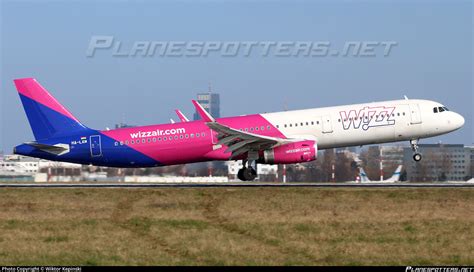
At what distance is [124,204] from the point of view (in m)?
36.9

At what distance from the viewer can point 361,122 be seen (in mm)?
48469

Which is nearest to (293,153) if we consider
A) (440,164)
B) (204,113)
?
(204,113)

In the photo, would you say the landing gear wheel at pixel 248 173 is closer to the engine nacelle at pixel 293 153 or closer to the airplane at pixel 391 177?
the engine nacelle at pixel 293 153

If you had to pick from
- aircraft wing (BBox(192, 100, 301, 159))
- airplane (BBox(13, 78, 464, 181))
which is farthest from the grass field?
airplane (BBox(13, 78, 464, 181))

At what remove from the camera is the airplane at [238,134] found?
48.1 metres

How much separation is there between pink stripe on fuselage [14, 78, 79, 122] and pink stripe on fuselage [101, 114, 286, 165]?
153 inches

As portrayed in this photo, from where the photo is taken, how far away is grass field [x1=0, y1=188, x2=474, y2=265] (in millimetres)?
24859

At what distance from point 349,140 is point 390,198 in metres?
11.8

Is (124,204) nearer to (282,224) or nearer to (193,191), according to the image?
(193,191)

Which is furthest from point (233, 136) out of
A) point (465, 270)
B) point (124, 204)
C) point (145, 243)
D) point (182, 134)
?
point (465, 270)

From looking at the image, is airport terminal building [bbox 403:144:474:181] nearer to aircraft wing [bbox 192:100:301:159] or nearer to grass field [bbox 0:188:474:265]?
aircraft wing [bbox 192:100:301:159]

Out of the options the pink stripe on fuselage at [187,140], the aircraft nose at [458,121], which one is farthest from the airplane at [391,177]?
the pink stripe on fuselage at [187,140]

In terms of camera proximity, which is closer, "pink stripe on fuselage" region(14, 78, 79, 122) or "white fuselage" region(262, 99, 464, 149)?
"white fuselage" region(262, 99, 464, 149)

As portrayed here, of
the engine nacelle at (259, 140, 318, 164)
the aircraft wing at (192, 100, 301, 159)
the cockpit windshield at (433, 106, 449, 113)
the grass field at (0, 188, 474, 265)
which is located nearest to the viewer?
the grass field at (0, 188, 474, 265)
